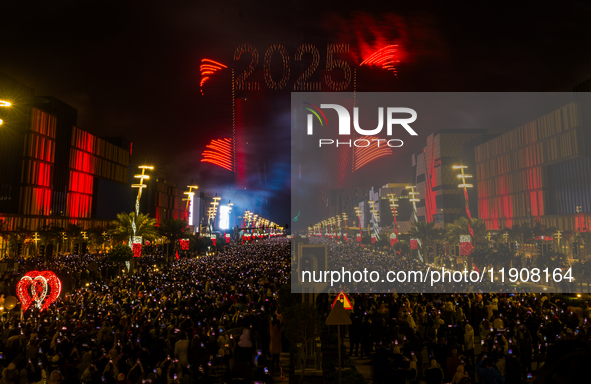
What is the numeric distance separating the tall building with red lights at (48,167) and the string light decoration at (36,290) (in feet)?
164

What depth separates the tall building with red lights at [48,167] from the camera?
6831 centimetres

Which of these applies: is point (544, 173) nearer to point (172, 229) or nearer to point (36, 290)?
point (172, 229)

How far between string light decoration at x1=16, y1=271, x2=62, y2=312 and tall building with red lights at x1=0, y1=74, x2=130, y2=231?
50.1m

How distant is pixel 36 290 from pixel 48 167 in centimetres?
7044

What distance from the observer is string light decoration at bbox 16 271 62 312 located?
16672 mm

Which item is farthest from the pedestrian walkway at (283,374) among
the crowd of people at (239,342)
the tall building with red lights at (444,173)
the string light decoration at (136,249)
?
the tall building with red lights at (444,173)

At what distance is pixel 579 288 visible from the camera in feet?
101

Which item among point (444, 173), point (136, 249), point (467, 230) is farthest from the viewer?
point (444, 173)

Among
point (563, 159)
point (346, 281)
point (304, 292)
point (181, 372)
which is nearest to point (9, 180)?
point (346, 281)

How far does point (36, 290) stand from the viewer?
17.0 m

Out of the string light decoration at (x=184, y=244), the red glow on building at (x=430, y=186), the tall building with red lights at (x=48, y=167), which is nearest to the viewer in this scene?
the string light decoration at (x=184, y=244)

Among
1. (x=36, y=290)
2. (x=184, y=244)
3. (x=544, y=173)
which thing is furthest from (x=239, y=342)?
(x=544, y=173)

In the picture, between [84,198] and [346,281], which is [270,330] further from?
[84,198]

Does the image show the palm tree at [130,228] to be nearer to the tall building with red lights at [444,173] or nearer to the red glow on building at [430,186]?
the tall building with red lights at [444,173]
